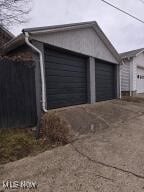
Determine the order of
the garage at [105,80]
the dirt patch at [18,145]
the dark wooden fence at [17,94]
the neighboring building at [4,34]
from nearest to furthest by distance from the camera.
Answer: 1. the dirt patch at [18,145]
2. the dark wooden fence at [17,94]
3. the garage at [105,80]
4. the neighboring building at [4,34]

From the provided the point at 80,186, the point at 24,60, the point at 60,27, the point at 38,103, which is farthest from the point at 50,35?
the point at 80,186

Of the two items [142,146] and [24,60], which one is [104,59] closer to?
[24,60]

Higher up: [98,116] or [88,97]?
[88,97]

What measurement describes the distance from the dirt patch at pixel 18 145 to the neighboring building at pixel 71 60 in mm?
1305

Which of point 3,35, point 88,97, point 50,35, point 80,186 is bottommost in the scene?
point 80,186

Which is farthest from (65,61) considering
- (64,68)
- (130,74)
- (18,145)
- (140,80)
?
(140,80)

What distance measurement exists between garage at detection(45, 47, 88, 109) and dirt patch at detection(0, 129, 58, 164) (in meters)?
2.13

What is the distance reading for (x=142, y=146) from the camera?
5.35 m

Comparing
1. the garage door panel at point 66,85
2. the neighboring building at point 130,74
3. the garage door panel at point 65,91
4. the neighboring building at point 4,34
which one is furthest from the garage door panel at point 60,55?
the neighboring building at point 130,74

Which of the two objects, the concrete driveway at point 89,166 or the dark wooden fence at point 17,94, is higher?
the dark wooden fence at point 17,94

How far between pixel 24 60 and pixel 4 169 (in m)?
3.50

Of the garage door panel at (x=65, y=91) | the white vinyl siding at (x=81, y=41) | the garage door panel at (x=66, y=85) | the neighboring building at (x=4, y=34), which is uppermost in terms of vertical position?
the neighboring building at (x=4, y=34)

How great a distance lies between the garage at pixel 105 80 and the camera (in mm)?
11039

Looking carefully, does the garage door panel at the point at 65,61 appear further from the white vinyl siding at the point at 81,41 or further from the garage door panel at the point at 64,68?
the white vinyl siding at the point at 81,41
